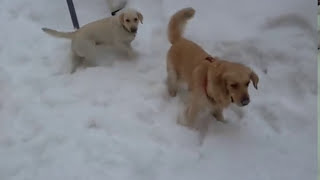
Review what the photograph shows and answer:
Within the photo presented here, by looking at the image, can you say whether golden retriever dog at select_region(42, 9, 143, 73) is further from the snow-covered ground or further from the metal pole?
the metal pole

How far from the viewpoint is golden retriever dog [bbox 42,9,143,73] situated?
10.6 feet

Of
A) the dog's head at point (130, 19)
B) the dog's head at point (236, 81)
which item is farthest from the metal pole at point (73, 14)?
the dog's head at point (236, 81)

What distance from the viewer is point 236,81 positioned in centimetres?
220

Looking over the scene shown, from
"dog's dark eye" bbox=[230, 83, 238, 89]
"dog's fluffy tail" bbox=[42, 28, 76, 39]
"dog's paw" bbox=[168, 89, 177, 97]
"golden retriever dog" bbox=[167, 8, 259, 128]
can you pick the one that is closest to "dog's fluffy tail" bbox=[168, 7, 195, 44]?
"golden retriever dog" bbox=[167, 8, 259, 128]

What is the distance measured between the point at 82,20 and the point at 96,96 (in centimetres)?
124

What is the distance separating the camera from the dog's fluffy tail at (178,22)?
275 cm

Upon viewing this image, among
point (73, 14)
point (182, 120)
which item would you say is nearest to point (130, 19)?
point (73, 14)

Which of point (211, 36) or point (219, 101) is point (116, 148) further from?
point (211, 36)

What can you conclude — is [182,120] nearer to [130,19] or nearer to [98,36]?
[130,19]

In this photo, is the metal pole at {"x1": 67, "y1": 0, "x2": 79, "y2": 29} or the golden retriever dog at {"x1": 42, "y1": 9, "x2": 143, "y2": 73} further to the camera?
the metal pole at {"x1": 67, "y1": 0, "x2": 79, "y2": 29}

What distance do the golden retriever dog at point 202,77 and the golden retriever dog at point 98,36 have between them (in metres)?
0.52

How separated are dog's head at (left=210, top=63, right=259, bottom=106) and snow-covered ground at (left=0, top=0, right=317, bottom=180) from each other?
0.41m

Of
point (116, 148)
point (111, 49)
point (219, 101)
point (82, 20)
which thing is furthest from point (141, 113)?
point (82, 20)

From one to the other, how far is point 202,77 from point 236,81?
29cm
